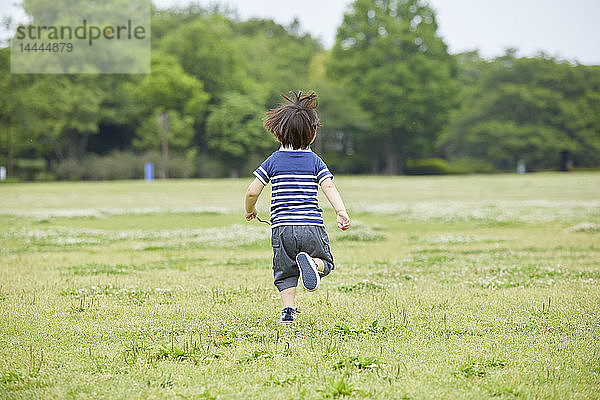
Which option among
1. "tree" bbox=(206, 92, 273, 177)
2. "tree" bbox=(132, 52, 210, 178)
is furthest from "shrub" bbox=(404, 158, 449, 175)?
"tree" bbox=(132, 52, 210, 178)

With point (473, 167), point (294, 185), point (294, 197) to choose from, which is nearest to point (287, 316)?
point (294, 197)

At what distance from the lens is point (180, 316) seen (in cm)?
634

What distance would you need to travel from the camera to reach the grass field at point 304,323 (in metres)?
4.20

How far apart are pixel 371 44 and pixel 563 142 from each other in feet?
82.1

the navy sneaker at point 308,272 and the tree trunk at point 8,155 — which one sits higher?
the tree trunk at point 8,155

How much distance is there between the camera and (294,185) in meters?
5.88

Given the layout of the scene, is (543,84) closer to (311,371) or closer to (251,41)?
(251,41)

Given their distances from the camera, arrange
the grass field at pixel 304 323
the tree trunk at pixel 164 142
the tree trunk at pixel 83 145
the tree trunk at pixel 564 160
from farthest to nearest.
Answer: the tree trunk at pixel 564 160
the tree trunk at pixel 83 145
the tree trunk at pixel 164 142
the grass field at pixel 304 323

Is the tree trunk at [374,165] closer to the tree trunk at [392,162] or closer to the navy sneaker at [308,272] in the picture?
the tree trunk at [392,162]

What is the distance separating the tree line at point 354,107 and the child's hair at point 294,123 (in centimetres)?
5737

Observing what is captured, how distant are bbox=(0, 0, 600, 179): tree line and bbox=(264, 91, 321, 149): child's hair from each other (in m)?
57.4

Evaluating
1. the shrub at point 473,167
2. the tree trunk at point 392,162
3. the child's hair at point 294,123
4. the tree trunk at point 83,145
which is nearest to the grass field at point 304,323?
the child's hair at point 294,123

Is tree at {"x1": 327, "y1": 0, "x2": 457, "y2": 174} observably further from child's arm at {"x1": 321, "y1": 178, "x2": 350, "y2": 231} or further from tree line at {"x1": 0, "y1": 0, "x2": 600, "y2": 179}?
child's arm at {"x1": 321, "y1": 178, "x2": 350, "y2": 231}

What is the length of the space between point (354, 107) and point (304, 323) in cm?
6807
